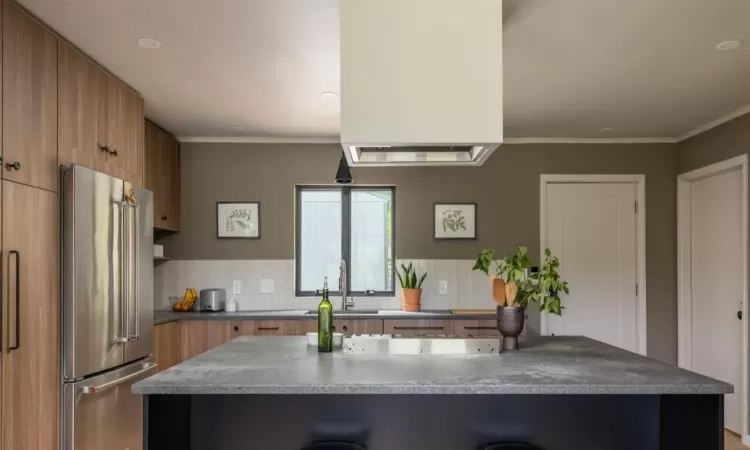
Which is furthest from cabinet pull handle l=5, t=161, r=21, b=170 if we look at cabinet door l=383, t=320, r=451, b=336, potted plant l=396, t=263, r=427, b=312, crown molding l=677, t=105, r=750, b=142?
crown molding l=677, t=105, r=750, b=142

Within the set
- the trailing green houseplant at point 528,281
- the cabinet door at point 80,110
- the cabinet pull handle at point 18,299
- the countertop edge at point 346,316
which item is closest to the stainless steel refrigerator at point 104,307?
the cabinet door at point 80,110

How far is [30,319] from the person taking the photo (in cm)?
238

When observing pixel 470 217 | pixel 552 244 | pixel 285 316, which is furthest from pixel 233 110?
pixel 552 244

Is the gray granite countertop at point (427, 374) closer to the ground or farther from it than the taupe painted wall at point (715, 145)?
closer to the ground

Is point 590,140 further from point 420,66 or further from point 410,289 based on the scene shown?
point 420,66

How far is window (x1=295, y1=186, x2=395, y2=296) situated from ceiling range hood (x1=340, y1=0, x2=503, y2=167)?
2888mm

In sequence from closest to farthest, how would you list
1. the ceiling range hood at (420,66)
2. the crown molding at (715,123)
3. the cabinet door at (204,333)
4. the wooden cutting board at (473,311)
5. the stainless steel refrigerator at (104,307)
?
the ceiling range hood at (420,66), the stainless steel refrigerator at (104,307), the crown molding at (715,123), the cabinet door at (204,333), the wooden cutting board at (473,311)

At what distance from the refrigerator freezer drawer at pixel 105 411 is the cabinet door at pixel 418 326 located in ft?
5.81

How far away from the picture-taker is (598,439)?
2.03 metres

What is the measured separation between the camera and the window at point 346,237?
495cm

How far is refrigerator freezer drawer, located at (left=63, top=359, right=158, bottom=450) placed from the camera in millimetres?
2631

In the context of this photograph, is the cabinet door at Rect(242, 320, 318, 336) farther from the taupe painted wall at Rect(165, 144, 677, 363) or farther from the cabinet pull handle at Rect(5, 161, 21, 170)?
the cabinet pull handle at Rect(5, 161, 21, 170)

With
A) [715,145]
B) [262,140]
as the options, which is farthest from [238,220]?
[715,145]

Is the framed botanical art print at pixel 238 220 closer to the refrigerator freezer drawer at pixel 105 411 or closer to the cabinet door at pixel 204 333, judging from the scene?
the cabinet door at pixel 204 333
